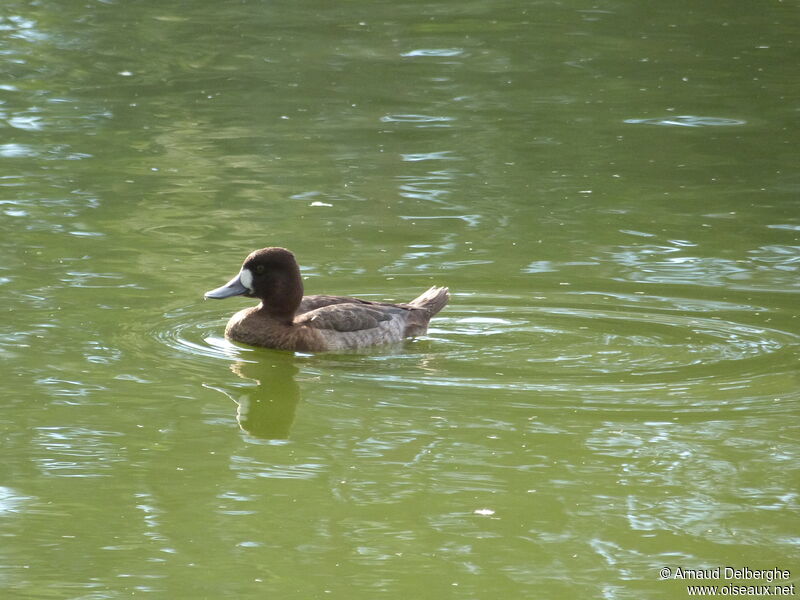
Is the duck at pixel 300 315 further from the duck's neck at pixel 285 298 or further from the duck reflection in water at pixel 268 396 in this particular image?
the duck reflection in water at pixel 268 396

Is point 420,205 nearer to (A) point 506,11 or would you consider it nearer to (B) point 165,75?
(B) point 165,75

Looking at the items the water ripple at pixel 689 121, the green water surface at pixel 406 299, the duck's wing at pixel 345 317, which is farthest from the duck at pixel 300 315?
the water ripple at pixel 689 121

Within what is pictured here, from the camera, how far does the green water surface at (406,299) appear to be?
658cm

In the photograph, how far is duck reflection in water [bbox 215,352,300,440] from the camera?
8141 millimetres

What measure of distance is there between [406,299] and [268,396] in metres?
2.08

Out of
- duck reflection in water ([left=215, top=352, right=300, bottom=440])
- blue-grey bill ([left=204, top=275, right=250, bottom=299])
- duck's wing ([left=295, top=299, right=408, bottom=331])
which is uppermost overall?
blue-grey bill ([left=204, top=275, right=250, bottom=299])

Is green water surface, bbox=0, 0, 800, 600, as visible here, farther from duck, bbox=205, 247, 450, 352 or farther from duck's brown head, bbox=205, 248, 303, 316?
duck's brown head, bbox=205, 248, 303, 316

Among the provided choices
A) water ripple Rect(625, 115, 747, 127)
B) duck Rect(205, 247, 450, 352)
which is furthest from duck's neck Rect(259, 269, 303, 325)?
water ripple Rect(625, 115, 747, 127)

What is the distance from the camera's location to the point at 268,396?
28.4ft

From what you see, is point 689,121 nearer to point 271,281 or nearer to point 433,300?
point 433,300

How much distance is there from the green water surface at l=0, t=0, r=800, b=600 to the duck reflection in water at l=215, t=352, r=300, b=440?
0.11ft

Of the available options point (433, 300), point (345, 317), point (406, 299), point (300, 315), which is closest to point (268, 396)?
point (345, 317)

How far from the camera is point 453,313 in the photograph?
10203 millimetres

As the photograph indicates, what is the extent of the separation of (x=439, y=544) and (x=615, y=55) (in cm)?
1306
